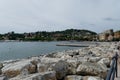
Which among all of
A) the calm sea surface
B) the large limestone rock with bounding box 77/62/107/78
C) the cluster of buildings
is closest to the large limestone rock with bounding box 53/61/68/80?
the large limestone rock with bounding box 77/62/107/78

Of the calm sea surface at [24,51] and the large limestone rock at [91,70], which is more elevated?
the large limestone rock at [91,70]

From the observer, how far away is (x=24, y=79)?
5.75 m

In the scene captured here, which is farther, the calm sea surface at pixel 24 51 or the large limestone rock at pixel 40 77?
the calm sea surface at pixel 24 51

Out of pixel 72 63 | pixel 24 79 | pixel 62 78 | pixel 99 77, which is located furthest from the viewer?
pixel 72 63

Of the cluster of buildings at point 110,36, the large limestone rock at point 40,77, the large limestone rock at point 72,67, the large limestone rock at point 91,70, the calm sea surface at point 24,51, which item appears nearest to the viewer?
the large limestone rock at point 40,77

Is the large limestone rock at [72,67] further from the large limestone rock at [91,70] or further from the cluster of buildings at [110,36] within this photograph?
the cluster of buildings at [110,36]

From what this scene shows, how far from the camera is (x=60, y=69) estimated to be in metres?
7.15

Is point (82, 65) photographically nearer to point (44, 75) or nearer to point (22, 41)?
point (44, 75)

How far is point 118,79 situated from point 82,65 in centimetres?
149

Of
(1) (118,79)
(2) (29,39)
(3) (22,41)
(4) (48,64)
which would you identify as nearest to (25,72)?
(4) (48,64)

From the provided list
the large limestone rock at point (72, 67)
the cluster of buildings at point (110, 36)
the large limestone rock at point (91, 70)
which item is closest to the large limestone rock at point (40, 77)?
the large limestone rock at point (91, 70)

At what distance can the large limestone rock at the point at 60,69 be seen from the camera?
279 inches

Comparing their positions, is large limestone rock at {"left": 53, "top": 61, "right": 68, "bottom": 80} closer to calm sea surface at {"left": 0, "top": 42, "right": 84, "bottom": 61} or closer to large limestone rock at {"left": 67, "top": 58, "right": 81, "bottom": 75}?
large limestone rock at {"left": 67, "top": 58, "right": 81, "bottom": 75}

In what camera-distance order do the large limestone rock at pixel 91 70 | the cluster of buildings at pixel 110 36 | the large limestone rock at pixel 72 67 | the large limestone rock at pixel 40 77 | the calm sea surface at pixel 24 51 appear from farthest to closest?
the cluster of buildings at pixel 110 36 < the calm sea surface at pixel 24 51 < the large limestone rock at pixel 72 67 < the large limestone rock at pixel 91 70 < the large limestone rock at pixel 40 77
